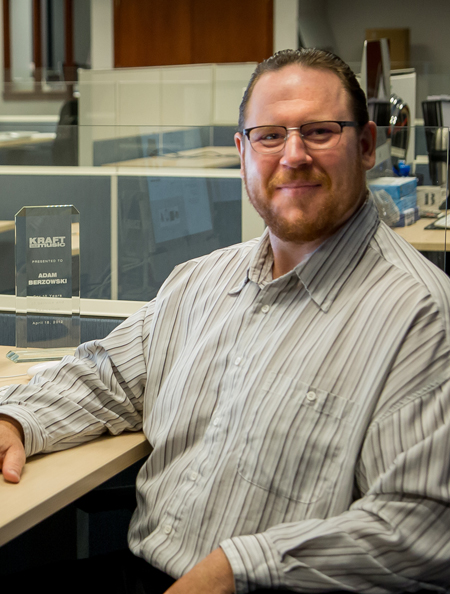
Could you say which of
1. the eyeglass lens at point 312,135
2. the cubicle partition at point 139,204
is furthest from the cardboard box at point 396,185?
the eyeglass lens at point 312,135

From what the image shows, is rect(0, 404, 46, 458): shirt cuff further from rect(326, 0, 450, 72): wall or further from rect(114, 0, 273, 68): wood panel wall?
rect(326, 0, 450, 72): wall

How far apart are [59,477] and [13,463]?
0.23ft

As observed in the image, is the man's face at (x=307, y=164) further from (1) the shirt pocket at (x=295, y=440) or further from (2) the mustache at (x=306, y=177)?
(1) the shirt pocket at (x=295, y=440)

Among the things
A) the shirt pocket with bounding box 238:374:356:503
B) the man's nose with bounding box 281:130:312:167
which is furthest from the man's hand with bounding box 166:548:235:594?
the man's nose with bounding box 281:130:312:167

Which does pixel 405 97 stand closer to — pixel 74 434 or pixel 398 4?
pixel 74 434

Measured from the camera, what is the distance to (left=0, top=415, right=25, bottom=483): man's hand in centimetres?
104

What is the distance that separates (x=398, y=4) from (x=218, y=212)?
767cm

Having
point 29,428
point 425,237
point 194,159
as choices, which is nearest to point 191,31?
point 194,159

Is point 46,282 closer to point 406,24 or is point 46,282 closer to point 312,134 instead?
point 312,134

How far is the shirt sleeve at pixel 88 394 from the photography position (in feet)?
3.78

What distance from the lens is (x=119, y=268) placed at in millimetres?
2021

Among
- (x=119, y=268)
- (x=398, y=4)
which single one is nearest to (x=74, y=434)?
(x=119, y=268)

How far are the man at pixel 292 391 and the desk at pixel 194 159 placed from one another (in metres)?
A: 0.73

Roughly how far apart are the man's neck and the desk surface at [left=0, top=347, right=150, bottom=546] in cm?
37
